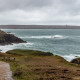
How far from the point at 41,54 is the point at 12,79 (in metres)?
25.6

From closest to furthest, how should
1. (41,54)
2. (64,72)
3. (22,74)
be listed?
(22,74), (64,72), (41,54)

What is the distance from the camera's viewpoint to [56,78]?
2138 cm

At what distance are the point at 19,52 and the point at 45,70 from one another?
1016 inches

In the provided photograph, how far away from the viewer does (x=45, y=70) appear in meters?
25.4

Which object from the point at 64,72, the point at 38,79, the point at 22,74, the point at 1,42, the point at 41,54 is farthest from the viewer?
the point at 1,42

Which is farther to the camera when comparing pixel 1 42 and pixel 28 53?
pixel 1 42

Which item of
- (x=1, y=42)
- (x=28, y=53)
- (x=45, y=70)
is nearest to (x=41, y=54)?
(x=28, y=53)

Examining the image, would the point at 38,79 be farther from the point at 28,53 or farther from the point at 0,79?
the point at 28,53

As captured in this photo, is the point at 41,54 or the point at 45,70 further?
the point at 41,54

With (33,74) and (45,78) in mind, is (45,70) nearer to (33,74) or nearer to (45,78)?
(33,74)

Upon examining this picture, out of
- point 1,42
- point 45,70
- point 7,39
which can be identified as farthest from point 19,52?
point 7,39

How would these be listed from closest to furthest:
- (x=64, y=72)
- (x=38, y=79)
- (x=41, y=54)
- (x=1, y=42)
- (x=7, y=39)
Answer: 1. (x=38, y=79)
2. (x=64, y=72)
3. (x=41, y=54)
4. (x=1, y=42)
5. (x=7, y=39)

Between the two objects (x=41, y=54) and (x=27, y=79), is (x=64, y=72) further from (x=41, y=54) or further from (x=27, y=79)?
(x=41, y=54)

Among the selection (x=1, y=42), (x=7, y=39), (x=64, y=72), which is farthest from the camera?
(x=7, y=39)
